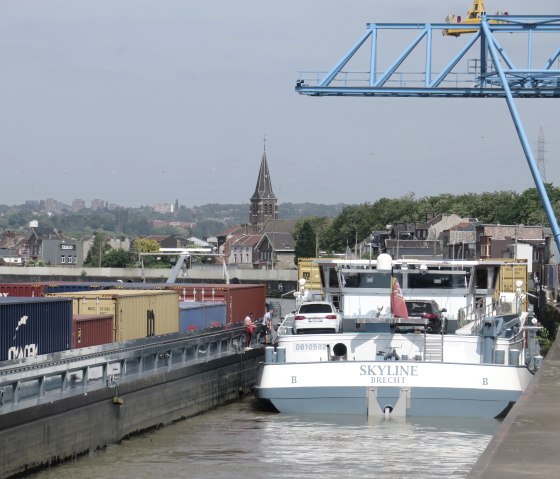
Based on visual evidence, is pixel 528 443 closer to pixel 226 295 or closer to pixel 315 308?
pixel 315 308

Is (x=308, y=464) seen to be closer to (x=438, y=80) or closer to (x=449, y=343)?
(x=449, y=343)

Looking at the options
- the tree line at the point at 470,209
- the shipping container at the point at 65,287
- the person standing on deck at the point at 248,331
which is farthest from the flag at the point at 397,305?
the tree line at the point at 470,209

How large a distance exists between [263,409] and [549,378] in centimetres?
765

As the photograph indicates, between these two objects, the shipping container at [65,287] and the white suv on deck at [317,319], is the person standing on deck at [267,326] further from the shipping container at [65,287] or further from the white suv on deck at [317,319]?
the shipping container at [65,287]

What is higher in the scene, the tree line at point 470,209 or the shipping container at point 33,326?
the tree line at point 470,209

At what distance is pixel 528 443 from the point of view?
17.3 m

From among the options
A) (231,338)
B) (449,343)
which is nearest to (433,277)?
(449,343)

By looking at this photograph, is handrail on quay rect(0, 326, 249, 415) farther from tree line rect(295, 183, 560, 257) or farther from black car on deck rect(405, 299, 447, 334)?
tree line rect(295, 183, 560, 257)

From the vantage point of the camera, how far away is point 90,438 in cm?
2325

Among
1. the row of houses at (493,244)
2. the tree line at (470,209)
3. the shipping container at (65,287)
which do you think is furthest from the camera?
the tree line at (470,209)

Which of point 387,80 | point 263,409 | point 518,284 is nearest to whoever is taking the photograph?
point 263,409

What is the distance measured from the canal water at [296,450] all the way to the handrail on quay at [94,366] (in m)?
1.41

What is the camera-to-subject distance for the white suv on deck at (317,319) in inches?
1221

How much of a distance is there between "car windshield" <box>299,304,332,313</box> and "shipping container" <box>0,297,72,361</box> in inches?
355
